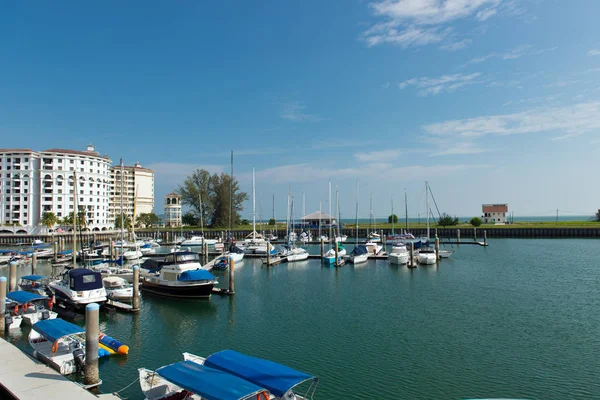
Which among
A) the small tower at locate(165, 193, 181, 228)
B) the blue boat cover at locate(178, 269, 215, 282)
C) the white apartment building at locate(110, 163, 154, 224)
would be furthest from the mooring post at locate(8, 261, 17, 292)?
the white apartment building at locate(110, 163, 154, 224)

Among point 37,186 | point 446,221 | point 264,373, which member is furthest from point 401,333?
point 37,186

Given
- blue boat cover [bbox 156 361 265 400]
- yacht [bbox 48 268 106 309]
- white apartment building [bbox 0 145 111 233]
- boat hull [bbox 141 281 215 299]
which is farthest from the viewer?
white apartment building [bbox 0 145 111 233]

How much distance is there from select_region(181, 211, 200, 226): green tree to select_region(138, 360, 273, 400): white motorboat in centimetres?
12259

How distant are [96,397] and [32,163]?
12915 centimetres

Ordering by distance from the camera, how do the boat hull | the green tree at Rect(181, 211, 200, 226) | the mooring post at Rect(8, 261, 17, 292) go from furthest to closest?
1. the green tree at Rect(181, 211, 200, 226)
2. the boat hull
3. the mooring post at Rect(8, 261, 17, 292)

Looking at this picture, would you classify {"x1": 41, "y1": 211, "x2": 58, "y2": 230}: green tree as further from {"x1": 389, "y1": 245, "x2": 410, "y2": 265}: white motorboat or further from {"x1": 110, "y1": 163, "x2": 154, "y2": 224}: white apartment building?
{"x1": 389, "y1": 245, "x2": 410, "y2": 265}: white motorboat

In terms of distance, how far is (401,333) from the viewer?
2572cm

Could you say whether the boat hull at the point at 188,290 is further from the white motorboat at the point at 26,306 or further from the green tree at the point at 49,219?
the green tree at the point at 49,219

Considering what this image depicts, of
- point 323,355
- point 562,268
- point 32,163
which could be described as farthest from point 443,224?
point 32,163

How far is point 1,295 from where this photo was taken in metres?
24.9

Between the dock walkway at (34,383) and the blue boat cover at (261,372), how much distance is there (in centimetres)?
425

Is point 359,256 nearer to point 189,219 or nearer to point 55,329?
point 55,329

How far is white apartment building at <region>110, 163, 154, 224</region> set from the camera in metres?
157

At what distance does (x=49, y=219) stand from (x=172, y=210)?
5059cm
